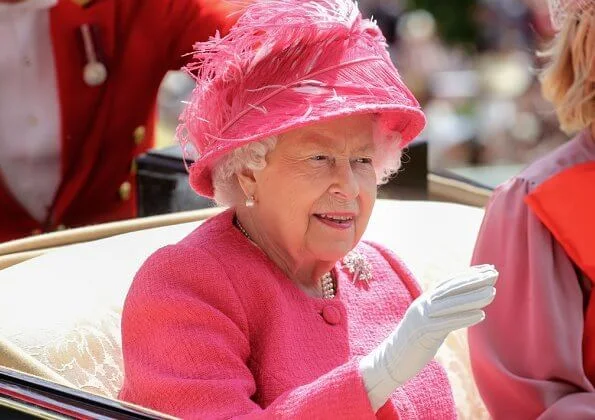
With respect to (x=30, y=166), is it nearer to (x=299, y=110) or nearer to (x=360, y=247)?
(x=360, y=247)

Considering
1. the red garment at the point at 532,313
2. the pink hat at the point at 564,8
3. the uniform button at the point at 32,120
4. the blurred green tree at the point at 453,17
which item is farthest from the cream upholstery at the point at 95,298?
the blurred green tree at the point at 453,17

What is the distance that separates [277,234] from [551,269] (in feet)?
1.69

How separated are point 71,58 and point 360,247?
3.70 feet

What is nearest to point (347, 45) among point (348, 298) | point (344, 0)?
point (344, 0)

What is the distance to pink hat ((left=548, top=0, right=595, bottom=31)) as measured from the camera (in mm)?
2158

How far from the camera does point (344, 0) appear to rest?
1.94 m

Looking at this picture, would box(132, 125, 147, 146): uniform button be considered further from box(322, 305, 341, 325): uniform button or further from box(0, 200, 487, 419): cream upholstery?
box(322, 305, 341, 325): uniform button

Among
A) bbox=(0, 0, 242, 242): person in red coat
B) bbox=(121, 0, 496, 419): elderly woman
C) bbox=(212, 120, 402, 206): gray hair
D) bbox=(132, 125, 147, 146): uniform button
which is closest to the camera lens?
bbox=(121, 0, 496, 419): elderly woman

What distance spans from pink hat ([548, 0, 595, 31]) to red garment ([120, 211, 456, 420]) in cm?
63

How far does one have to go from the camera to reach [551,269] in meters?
2.14

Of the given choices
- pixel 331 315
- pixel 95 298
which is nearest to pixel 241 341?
pixel 331 315

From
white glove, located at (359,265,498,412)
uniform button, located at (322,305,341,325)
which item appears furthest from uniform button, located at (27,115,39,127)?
white glove, located at (359,265,498,412)

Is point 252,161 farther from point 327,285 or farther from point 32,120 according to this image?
point 32,120

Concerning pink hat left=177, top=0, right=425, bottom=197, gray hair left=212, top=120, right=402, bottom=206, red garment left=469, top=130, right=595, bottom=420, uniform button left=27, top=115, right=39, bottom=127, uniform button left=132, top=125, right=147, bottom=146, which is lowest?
red garment left=469, top=130, right=595, bottom=420
